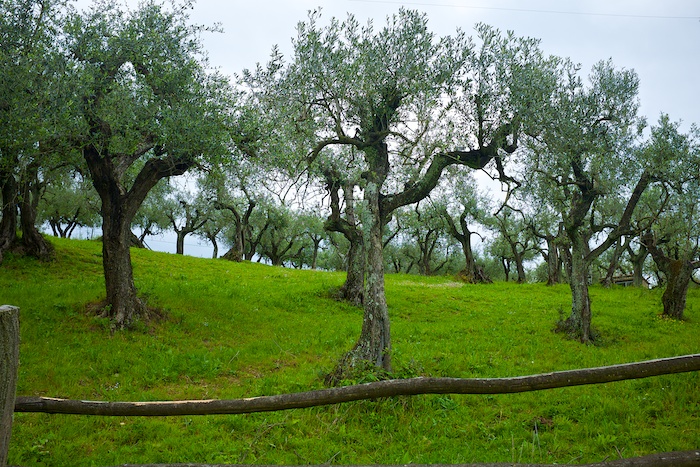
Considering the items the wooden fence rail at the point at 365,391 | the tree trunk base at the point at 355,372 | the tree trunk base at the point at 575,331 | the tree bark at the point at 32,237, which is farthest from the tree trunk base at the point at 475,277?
the wooden fence rail at the point at 365,391

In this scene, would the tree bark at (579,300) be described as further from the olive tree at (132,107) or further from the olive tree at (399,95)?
the olive tree at (132,107)

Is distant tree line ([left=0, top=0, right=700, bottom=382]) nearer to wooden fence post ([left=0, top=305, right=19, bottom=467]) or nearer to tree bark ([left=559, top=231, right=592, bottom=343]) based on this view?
tree bark ([left=559, top=231, right=592, bottom=343])

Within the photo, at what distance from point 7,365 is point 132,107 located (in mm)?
13412

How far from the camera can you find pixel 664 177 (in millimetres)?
22016

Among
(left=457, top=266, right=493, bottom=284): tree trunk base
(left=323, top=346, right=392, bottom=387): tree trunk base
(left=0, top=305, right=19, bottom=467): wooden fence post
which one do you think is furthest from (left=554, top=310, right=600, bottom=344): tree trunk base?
(left=457, top=266, right=493, bottom=284): tree trunk base

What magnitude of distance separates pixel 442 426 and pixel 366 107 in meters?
10.1

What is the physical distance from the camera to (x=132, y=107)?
15.5m

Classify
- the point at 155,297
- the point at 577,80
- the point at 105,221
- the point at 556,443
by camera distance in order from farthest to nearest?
the point at 155,297
the point at 577,80
the point at 105,221
the point at 556,443

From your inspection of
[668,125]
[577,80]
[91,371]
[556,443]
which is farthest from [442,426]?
[668,125]

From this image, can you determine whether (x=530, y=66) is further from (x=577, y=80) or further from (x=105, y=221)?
(x=105, y=221)

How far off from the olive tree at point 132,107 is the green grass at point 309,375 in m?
3.60

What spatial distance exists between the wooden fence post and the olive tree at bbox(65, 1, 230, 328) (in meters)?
12.2

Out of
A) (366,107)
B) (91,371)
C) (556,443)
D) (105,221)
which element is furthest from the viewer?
(105,221)

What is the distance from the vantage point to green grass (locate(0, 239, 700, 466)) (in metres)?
8.99
